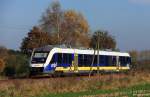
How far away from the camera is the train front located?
4156 cm

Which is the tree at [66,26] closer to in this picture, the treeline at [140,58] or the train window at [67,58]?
the treeline at [140,58]

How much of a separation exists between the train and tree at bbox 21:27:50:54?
77.9 feet

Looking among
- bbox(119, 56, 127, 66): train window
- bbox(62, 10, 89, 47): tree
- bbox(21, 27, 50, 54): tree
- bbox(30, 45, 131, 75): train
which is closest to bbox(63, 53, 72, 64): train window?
bbox(30, 45, 131, 75): train

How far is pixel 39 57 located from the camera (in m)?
42.5

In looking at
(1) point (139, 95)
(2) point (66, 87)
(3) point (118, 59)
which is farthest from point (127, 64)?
(1) point (139, 95)

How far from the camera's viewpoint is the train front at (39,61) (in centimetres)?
4156

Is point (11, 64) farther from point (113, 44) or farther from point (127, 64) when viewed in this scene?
point (113, 44)

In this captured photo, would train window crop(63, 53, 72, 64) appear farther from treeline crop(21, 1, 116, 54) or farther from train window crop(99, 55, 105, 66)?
treeline crop(21, 1, 116, 54)

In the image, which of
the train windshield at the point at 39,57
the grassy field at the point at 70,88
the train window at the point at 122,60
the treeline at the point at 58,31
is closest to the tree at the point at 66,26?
the treeline at the point at 58,31

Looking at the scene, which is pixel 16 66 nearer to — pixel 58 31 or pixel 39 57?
pixel 39 57

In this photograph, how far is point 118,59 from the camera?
53.9 metres

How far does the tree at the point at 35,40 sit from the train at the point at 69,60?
23.7 m

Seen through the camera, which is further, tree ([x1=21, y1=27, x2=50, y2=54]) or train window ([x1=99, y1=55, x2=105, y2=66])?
tree ([x1=21, y1=27, x2=50, y2=54])

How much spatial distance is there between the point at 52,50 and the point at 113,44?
53440 mm
